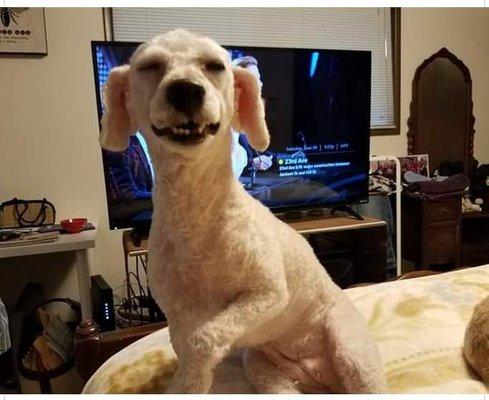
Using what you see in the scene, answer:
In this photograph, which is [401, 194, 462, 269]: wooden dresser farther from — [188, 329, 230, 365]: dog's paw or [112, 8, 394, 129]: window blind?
[188, 329, 230, 365]: dog's paw

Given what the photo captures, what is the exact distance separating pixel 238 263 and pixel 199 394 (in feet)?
0.57

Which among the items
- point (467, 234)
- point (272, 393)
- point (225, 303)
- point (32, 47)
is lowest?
point (467, 234)

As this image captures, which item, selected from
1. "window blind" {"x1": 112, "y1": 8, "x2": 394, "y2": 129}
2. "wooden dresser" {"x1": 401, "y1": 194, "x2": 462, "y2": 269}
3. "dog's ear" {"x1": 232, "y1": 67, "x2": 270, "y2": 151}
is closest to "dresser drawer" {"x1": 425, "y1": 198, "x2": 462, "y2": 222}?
"wooden dresser" {"x1": 401, "y1": 194, "x2": 462, "y2": 269}

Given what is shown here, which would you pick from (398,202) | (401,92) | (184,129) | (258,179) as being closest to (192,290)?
(184,129)

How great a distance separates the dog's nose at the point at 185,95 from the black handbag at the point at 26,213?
1.72 meters

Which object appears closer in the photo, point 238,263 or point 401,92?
point 238,263

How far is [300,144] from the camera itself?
6.36ft

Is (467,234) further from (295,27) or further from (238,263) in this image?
(238,263)

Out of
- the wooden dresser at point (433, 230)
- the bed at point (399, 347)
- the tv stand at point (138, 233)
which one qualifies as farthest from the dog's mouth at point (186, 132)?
the wooden dresser at point (433, 230)

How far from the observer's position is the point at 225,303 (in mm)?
585

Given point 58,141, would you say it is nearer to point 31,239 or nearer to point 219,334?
point 31,239

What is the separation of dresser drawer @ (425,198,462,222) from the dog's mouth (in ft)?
6.93

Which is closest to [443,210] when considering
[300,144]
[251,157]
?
[300,144]

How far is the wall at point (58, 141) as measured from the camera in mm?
2023
